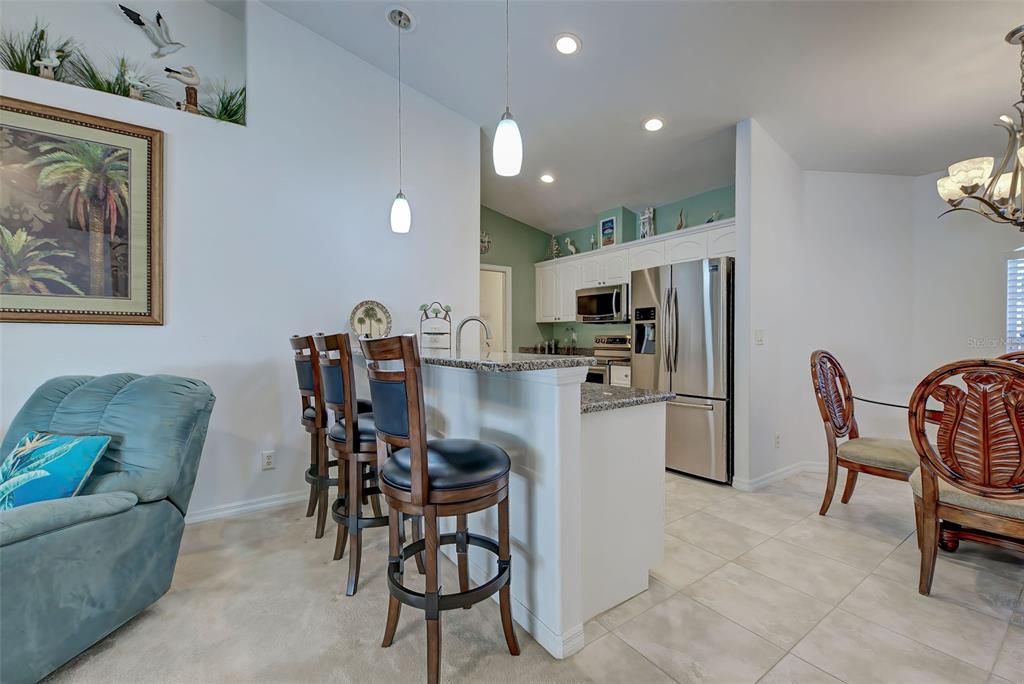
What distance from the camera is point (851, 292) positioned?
372 cm

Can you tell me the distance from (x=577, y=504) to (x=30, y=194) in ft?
10.6

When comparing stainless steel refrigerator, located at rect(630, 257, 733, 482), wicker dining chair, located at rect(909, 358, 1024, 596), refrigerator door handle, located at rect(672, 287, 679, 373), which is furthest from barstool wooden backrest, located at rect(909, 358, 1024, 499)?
refrigerator door handle, located at rect(672, 287, 679, 373)

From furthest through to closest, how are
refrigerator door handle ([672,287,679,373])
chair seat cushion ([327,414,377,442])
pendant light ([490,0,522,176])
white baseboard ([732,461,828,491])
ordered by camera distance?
refrigerator door handle ([672,287,679,373]) → white baseboard ([732,461,828,491]) → chair seat cushion ([327,414,377,442]) → pendant light ([490,0,522,176])

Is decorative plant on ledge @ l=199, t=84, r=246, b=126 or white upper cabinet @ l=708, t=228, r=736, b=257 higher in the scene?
decorative plant on ledge @ l=199, t=84, r=246, b=126

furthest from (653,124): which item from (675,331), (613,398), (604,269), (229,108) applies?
(229,108)

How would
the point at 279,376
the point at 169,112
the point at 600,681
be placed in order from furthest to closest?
the point at 279,376
the point at 169,112
the point at 600,681

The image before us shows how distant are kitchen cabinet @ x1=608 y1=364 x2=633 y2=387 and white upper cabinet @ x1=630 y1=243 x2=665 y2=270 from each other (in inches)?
43.6

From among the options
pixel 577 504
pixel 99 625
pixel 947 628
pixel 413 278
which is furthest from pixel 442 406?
pixel 947 628

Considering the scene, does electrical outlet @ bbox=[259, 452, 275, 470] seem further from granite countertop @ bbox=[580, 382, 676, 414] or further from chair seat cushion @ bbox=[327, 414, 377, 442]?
granite countertop @ bbox=[580, 382, 676, 414]

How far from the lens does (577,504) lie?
152cm

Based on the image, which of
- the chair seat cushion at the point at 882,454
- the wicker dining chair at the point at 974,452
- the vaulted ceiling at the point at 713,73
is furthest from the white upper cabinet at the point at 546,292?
the wicker dining chair at the point at 974,452

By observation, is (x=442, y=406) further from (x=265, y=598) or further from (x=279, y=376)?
(x=279, y=376)

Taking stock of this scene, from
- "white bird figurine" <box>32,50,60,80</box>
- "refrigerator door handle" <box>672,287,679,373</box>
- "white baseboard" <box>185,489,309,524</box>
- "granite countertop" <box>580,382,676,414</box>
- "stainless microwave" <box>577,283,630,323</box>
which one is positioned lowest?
"white baseboard" <box>185,489,309,524</box>

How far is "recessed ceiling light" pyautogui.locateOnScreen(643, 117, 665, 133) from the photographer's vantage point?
129 inches
